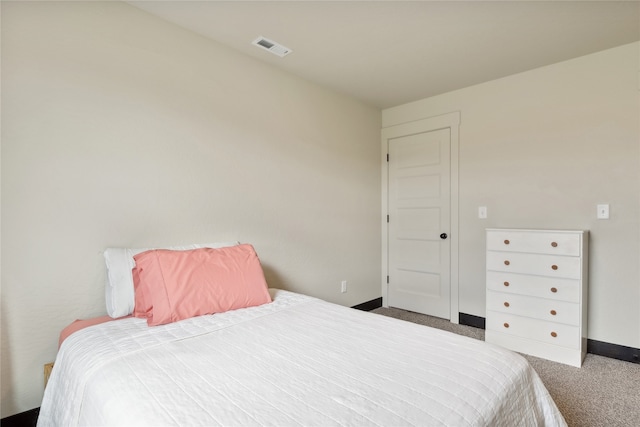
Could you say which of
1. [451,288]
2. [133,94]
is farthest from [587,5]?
[133,94]

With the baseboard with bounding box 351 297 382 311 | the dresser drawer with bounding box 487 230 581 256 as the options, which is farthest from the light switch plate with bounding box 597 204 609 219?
the baseboard with bounding box 351 297 382 311

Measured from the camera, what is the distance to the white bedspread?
0.82 meters

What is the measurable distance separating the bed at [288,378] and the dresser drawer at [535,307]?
1.49 meters

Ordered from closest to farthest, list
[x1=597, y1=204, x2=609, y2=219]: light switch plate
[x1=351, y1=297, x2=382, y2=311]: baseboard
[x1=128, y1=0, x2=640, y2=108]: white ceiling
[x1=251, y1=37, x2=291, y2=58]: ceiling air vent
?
1. [x1=128, y1=0, x2=640, y2=108]: white ceiling
2. [x1=251, y1=37, x2=291, y2=58]: ceiling air vent
3. [x1=597, y1=204, x2=609, y2=219]: light switch plate
4. [x1=351, y1=297, x2=382, y2=311]: baseboard

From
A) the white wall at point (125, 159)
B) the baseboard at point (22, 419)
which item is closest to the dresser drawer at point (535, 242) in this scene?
the white wall at point (125, 159)

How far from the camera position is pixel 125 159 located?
181 cm

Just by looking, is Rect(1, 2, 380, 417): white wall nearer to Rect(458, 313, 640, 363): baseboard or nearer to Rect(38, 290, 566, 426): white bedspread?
Rect(38, 290, 566, 426): white bedspread

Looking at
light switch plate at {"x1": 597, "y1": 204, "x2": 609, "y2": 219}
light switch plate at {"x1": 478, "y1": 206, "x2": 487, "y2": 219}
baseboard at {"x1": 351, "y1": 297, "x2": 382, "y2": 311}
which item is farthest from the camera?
baseboard at {"x1": 351, "y1": 297, "x2": 382, "y2": 311}

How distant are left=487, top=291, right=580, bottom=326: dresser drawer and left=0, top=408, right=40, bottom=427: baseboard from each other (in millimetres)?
2988

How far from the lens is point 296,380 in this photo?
0.98 metres

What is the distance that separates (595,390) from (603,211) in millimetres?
1281

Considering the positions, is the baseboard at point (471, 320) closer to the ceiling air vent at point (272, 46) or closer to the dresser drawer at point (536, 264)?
the dresser drawer at point (536, 264)

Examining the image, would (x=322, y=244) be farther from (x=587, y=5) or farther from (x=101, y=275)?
(x=587, y=5)

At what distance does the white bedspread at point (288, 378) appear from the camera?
2.70 feet
